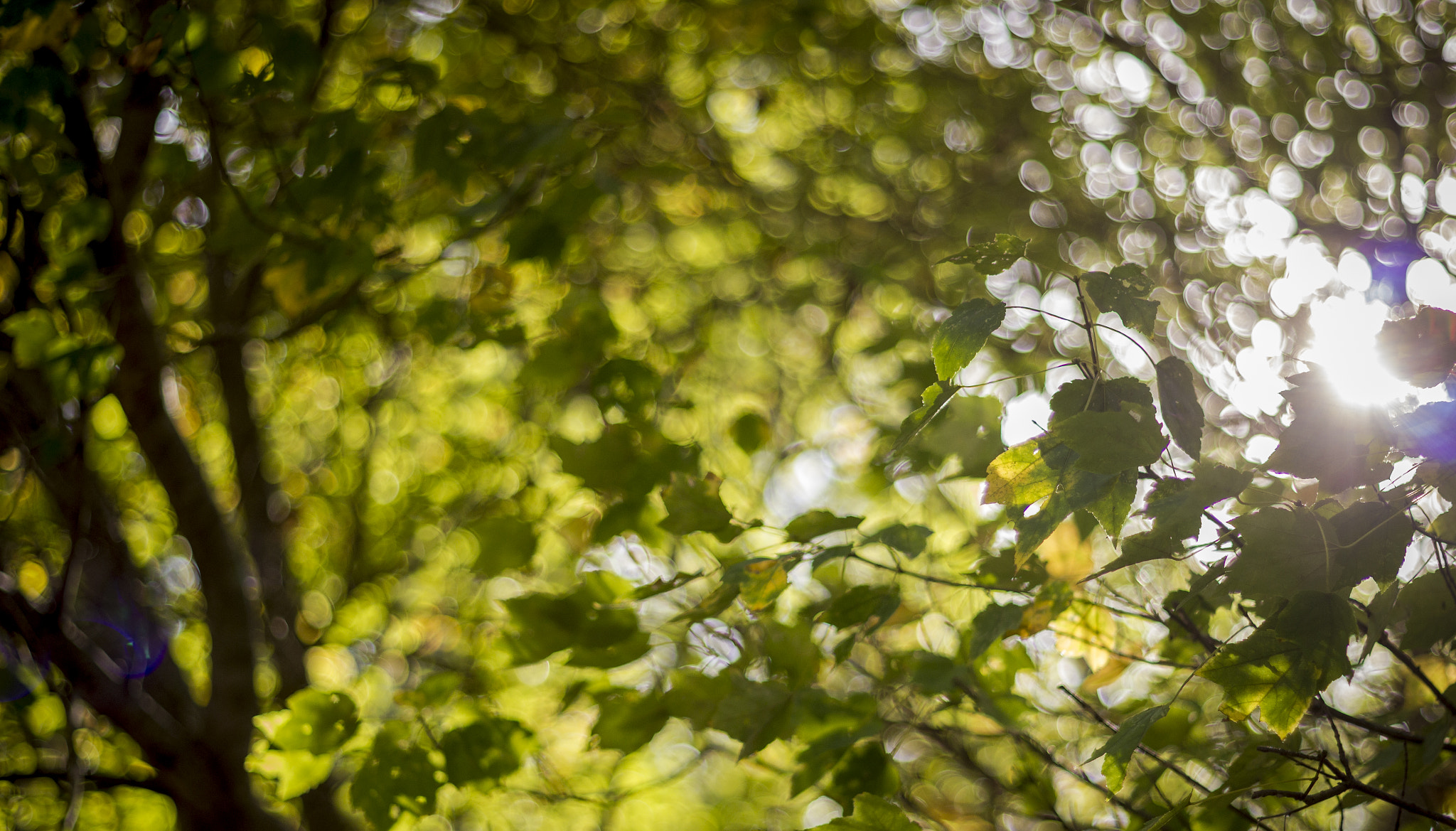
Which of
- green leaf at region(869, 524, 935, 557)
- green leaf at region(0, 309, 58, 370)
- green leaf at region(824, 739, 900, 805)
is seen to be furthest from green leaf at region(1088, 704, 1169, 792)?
green leaf at region(0, 309, 58, 370)

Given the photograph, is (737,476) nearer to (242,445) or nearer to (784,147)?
(784,147)

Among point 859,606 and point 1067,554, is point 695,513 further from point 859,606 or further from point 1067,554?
point 1067,554

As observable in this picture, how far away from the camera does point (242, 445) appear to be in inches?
109

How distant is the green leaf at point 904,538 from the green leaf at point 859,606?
7 centimetres

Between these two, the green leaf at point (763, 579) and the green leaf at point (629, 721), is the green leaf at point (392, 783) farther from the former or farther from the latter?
the green leaf at point (763, 579)

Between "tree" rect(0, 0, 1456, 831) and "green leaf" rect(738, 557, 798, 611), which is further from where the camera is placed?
"green leaf" rect(738, 557, 798, 611)

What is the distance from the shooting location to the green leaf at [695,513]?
46.3 inches

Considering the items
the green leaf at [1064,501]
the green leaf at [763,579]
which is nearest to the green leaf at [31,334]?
the green leaf at [763,579]

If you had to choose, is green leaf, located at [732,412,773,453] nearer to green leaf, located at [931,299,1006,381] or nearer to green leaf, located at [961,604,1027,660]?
green leaf, located at [961,604,1027,660]

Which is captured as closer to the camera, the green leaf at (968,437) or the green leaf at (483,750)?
the green leaf at (968,437)

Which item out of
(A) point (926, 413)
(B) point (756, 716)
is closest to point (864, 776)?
(B) point (756, 716)

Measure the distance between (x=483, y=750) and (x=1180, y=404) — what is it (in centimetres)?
120

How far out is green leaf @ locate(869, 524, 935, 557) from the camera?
1.03 meters

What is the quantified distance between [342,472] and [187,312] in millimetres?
1876
